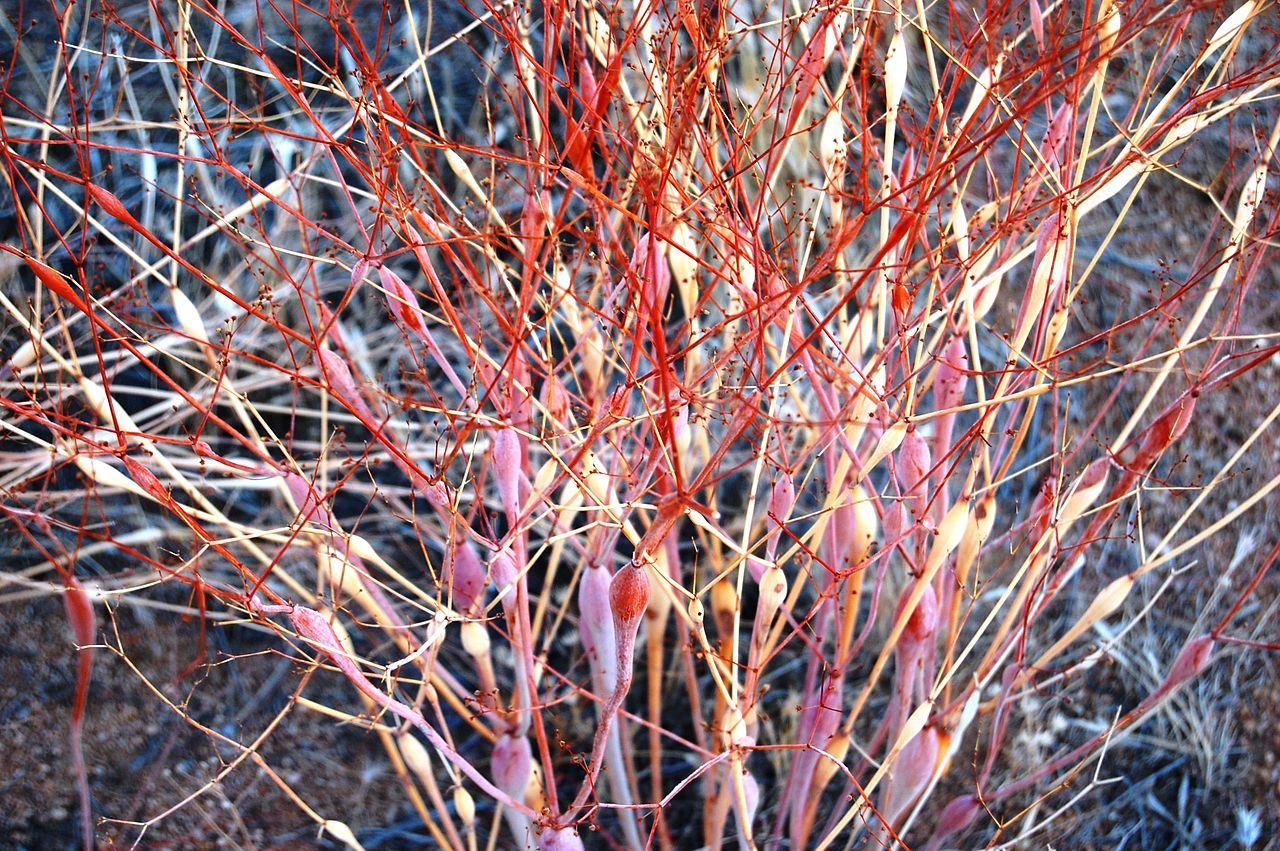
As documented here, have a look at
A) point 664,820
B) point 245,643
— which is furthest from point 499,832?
point 245,643

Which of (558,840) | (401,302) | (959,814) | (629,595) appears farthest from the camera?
(959,814)

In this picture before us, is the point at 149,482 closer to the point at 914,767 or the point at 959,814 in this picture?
the point at 914,767

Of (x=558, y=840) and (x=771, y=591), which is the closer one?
(x=771, y=591)

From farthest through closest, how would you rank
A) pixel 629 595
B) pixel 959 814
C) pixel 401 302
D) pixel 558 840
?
pixel 959 814, pixel 558 840, pixel 401 302, pixel 629 595

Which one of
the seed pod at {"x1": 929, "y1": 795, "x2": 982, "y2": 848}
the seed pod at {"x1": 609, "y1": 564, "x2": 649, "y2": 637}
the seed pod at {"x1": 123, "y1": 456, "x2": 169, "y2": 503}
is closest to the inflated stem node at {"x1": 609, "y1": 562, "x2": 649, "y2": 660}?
the seed pod at {"x1": 609, "y1": 564, "x2": 649, "y2": 637}

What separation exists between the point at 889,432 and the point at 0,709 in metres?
1.33

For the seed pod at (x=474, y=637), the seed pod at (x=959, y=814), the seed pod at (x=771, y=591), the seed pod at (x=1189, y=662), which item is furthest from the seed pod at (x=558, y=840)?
the seed pod at (x=1189, y=662)

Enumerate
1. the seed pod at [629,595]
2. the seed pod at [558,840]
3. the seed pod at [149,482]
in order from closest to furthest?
the seed pod at [629,595] < the seed pod at [149,482] < the seed pod at [558,840]

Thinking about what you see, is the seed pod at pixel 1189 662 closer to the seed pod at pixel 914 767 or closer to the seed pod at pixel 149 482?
the seed pod at pixel 914 767

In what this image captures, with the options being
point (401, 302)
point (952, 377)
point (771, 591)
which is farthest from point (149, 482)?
point (952, 377)

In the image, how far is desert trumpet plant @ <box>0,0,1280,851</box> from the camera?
976 millimetres

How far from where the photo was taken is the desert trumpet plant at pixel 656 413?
0.98m

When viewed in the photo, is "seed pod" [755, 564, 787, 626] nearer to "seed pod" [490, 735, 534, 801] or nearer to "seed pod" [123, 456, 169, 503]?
"seed pod" [490, 735, 534, 801]

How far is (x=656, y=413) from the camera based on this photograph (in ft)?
3.04
